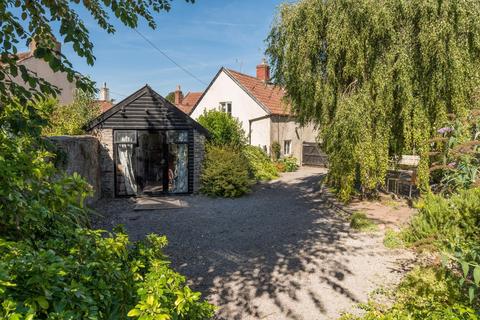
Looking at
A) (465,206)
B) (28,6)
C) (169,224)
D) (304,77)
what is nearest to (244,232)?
(169,224)

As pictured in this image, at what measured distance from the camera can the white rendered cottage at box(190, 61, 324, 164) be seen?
2278 cm

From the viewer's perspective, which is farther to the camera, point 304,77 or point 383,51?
point 304,77

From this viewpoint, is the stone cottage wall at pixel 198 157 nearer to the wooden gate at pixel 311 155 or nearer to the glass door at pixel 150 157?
the glass door at pixel 150 157

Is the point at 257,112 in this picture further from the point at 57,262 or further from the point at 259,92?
the point at 57,262

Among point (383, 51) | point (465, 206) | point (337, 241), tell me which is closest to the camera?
point (465, 206)

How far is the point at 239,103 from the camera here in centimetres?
2352

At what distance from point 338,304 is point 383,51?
8305 mm

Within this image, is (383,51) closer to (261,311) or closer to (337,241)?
(337,241)

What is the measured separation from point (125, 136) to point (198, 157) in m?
3.10

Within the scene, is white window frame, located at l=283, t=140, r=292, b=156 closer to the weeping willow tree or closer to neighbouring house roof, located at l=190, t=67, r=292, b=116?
neighbouring house roof, located at l=190, t=67, r=292, b=116

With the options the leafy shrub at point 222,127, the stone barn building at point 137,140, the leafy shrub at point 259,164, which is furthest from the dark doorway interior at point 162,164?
the leafy shrub at point 259,164

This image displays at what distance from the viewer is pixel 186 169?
13.8m

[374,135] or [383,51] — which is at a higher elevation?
[383,51]

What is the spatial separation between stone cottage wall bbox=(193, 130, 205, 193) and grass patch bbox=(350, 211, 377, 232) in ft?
22.3
